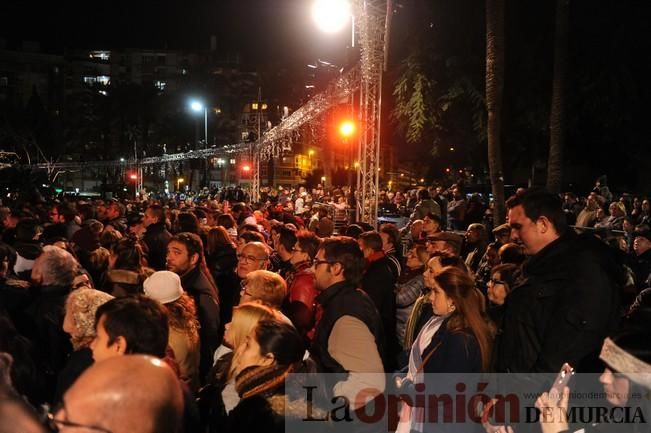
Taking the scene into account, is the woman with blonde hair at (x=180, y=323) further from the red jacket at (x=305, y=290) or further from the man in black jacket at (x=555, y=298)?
the man in black jacket at (x=555, y=298)

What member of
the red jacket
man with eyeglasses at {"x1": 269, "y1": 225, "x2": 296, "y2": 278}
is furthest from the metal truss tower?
the red jacket

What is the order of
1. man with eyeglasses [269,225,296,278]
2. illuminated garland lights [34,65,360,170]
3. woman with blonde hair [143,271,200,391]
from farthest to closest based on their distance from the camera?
1. illuminated garland lights [34,65,360,170]
2. man with eyeglasses [269,225,296,278]
3. woman with blonde hair [143,271,200,391]

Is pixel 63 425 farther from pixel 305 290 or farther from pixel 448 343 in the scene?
pixel 305 290

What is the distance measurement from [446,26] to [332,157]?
38.5 meters

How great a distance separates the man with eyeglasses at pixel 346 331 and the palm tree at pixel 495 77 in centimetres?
1230

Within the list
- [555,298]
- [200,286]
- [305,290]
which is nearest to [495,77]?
[305,290]

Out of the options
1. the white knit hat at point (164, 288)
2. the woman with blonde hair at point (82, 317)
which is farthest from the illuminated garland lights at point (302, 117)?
the woman with blonde hair at point (82, 317)

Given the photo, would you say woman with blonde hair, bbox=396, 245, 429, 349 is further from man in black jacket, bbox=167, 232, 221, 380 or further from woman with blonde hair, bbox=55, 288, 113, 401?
woman with blonde hair, bbox=55, 288, 113, 401

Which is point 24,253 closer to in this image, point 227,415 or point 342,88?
point 227,415

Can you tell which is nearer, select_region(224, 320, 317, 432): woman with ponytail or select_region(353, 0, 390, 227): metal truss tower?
select_region(224, 320, 317, 432): woman with ponytail

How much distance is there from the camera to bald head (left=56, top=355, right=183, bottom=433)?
1485 mm

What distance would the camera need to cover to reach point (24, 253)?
6.48m

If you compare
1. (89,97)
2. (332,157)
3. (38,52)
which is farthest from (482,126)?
(38,52)

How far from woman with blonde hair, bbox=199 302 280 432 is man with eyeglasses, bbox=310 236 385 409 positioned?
0.54 m
